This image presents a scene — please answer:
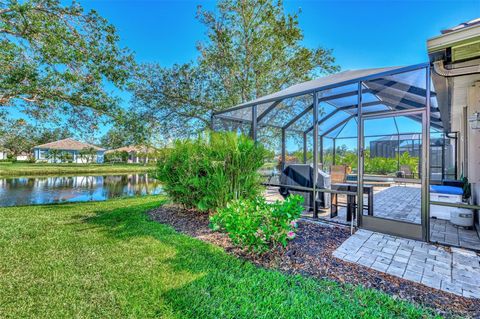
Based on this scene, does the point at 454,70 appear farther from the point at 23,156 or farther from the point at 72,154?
the point at 23,156

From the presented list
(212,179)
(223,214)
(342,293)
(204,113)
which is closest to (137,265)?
(223,214)

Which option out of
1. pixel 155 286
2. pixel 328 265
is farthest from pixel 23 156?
pixel 328 265

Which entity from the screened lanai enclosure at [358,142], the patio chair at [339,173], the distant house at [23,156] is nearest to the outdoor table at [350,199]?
the screened lanai enclosure at [358,142]

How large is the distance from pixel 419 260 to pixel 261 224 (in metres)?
2.27

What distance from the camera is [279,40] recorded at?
12148mm

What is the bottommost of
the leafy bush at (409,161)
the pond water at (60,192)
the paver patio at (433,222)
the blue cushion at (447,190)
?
the pond water at (60,192)

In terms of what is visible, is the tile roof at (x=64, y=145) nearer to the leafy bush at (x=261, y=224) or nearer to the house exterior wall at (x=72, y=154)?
the house exterior wall at (x=72, y=154)

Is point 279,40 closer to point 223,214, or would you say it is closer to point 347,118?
point 347,118

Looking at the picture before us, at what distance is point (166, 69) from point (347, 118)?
9335 mm

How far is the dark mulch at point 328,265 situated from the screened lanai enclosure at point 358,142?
890 millimetres

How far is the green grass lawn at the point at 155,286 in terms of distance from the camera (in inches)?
88.0

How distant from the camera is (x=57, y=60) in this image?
23.6ft

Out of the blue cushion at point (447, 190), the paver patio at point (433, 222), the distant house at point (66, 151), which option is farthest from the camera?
the distant house at point (66, 151)

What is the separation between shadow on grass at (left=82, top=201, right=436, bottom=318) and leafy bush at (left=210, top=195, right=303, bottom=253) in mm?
345
